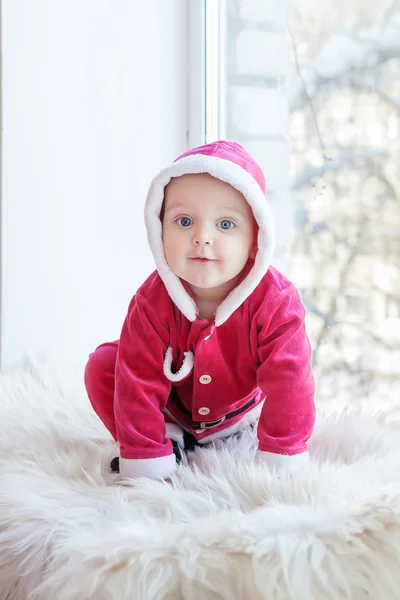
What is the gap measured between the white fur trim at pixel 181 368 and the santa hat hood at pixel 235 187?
2.3 inches

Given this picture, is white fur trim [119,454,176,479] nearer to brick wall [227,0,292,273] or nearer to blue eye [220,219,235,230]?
blue eye [220,219,235,230]

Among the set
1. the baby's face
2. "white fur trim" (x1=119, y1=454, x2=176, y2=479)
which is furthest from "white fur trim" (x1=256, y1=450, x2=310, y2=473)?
the baby's face

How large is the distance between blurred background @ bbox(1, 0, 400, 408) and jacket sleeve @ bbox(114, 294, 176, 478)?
0.64 metres

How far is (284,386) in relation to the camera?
104 centimetres

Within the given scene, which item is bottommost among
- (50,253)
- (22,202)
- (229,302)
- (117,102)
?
(229,302)

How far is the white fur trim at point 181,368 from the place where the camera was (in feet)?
3.54

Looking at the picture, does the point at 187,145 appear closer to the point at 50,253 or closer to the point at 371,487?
the point at 50,253

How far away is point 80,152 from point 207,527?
111cm

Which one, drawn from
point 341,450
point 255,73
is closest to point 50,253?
point 255,73

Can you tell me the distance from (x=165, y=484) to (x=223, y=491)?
0.24 ft

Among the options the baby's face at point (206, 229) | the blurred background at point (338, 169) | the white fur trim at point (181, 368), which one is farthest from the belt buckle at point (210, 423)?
the blurred background at point (338, 169)

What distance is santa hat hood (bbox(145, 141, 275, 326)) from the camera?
1.00 m

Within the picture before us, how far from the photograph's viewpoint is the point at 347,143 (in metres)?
1.58

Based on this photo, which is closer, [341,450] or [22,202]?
[341,450]
